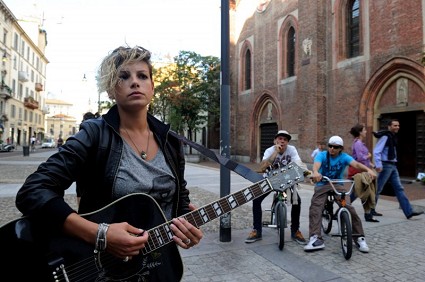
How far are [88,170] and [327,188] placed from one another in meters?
4.28

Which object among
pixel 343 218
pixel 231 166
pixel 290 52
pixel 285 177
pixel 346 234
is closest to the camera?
pixel 285 177

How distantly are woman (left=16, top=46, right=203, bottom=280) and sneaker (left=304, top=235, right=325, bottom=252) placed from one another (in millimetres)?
3462

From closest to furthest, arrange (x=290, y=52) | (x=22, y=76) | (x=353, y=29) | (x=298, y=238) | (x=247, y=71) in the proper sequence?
(x=298, y=238) < (x=353, y=29) < (x=290, y=52) < (x=247, y=71) < (x=22, y=76)

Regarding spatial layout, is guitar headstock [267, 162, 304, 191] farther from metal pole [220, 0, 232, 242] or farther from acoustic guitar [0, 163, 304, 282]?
metal pole [220, 0, 232, 242]

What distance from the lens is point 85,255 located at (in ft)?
4.98

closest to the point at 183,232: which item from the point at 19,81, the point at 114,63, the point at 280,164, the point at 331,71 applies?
the point at 114,63

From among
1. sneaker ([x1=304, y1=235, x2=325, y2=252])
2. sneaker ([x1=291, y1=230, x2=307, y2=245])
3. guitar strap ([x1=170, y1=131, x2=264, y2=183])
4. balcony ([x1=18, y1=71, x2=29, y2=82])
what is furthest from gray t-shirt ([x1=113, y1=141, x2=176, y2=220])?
balcony ([x1=18, y1=71, x2=29, y2=82])

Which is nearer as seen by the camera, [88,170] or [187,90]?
[88,170]

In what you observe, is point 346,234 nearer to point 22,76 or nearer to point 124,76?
point 124,76

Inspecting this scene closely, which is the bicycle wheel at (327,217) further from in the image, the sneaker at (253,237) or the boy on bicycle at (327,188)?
the sneaker at (253,237)

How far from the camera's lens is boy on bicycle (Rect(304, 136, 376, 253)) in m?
4.92

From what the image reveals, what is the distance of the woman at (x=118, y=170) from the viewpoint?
142 centimetres

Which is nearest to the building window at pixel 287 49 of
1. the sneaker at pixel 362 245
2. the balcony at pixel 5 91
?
the sneaker at pixel 362 245

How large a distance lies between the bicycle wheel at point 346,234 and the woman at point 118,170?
3.36 meters
